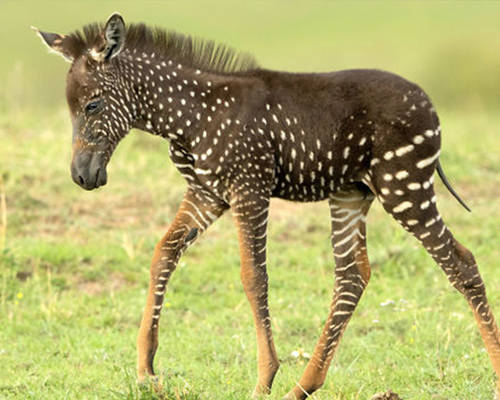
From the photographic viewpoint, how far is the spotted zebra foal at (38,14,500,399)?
681 centimetres

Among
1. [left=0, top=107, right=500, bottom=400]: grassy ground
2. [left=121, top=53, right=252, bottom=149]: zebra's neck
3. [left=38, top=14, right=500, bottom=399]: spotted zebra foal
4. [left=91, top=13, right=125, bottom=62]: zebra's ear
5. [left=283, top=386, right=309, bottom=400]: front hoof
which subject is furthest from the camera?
[left=0, top=107, right=500, bottom=400]: grassy ground

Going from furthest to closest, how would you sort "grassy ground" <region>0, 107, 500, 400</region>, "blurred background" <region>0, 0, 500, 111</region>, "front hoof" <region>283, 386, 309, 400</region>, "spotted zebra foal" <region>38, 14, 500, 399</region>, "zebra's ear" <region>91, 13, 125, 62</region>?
1. "blurred background" <region>0, 0, 500, 111</region>
2. "grassy ground" <region>0, 107, 500, 400</region>
3. "front hoof" <region>283, 386, 309, 400</region>
4. "spotted zebra foal" <region>38, 14, 500, 399</region>
5. "zebra's ear" <region>91, 13, 125, 62</region>

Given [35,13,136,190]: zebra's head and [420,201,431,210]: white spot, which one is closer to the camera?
[35,13,136,190]: zebra's head

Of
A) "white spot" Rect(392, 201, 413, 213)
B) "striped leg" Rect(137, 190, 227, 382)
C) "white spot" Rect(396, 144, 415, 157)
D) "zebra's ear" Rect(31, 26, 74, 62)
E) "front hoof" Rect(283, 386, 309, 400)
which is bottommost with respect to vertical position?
"front hoof" Rect(283, 386, 309, 400)

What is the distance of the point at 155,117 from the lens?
276 inches

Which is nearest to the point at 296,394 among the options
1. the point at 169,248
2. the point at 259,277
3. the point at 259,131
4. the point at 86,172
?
the point at 259,277

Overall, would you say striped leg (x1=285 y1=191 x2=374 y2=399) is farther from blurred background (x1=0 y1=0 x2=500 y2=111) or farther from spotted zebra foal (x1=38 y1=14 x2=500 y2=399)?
blurred background (x1=0 y1=0 x2=500 y2=111)

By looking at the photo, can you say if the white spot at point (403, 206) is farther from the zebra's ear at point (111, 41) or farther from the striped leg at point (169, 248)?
the zebra's ear at point (111, 41)

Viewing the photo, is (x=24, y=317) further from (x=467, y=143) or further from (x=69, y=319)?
(x=467, y=143)

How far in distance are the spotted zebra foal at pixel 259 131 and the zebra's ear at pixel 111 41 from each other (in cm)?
1

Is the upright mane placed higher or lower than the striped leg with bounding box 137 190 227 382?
higher

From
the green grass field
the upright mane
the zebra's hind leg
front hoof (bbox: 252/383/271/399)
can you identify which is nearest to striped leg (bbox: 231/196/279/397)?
front hoof (bbox: 252/383/271/399)

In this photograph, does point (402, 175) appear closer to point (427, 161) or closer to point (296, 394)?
point (427, 161)

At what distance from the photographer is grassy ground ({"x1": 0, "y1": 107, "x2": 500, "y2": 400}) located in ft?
24.9
